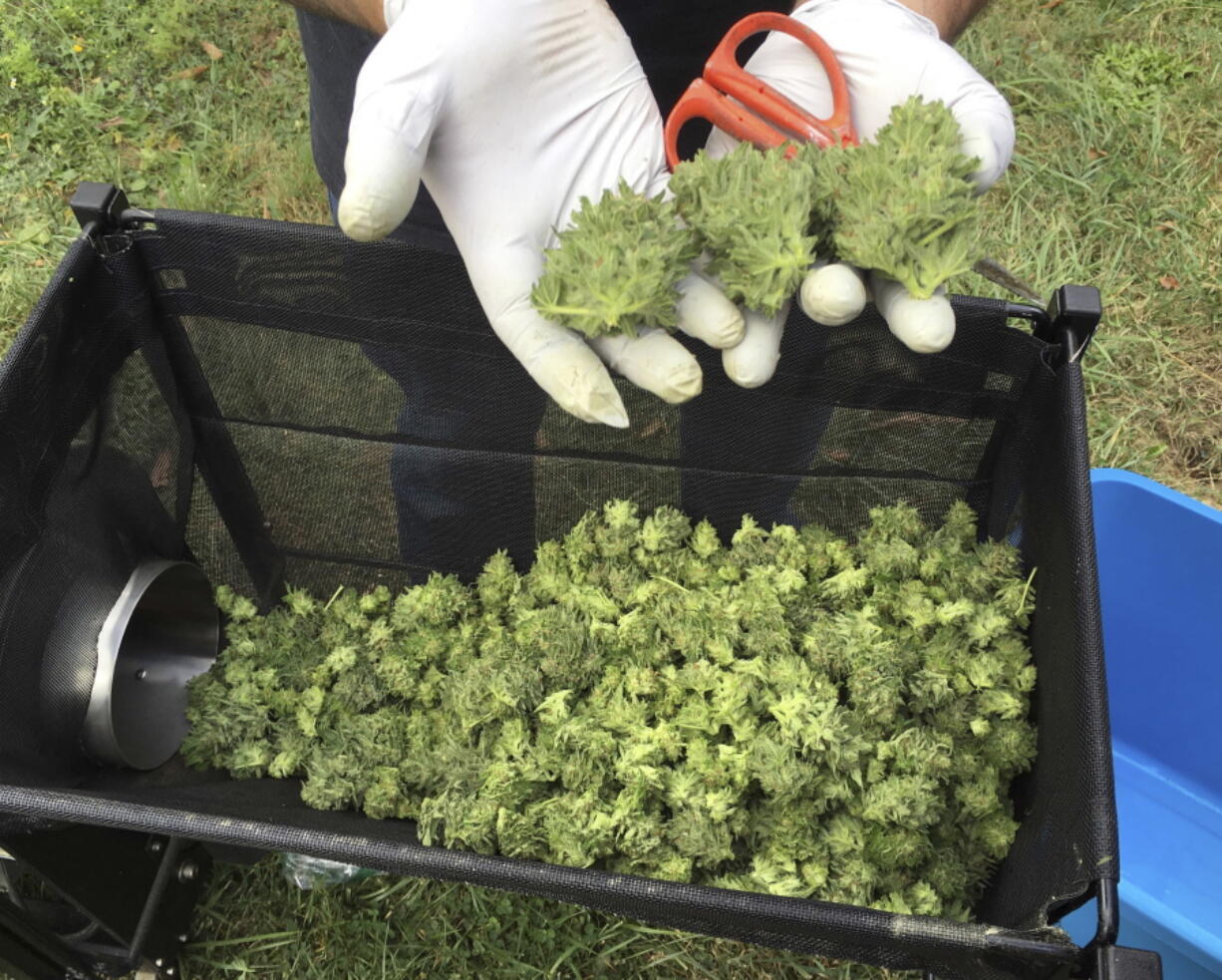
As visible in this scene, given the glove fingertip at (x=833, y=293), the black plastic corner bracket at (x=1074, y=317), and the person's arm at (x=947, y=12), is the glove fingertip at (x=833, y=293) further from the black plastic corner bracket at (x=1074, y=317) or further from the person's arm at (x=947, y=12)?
the person's arm at (x=947, y=12)

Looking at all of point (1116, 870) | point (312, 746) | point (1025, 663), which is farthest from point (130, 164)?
point (1116, 870)

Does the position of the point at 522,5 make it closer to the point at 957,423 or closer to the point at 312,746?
the point at 957,423

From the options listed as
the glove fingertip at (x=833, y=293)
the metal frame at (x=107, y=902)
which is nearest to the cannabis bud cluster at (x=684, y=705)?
the metal frame at (x=107, y=902)

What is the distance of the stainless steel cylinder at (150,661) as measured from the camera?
1678 mm

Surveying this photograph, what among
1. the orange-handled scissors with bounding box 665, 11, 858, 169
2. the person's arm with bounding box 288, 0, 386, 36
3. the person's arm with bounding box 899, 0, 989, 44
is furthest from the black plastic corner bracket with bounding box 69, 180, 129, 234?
the person's arm with bounding box 899, 0, 989, 44

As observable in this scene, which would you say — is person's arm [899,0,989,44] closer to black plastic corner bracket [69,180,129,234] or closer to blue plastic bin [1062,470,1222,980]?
blue plastic bin [1062,470,1222,980]

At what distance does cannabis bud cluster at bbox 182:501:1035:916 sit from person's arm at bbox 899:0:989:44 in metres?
0.84

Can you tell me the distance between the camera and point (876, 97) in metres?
1.48

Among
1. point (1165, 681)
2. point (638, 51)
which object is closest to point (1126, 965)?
point (1165, 681)

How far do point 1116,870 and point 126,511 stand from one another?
63.0 inches

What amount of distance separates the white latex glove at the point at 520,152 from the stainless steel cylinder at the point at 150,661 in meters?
0.85

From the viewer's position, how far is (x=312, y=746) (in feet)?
5.67

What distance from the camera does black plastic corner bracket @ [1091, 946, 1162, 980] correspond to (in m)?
1.06

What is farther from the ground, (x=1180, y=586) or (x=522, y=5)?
(x=522, y=5)
